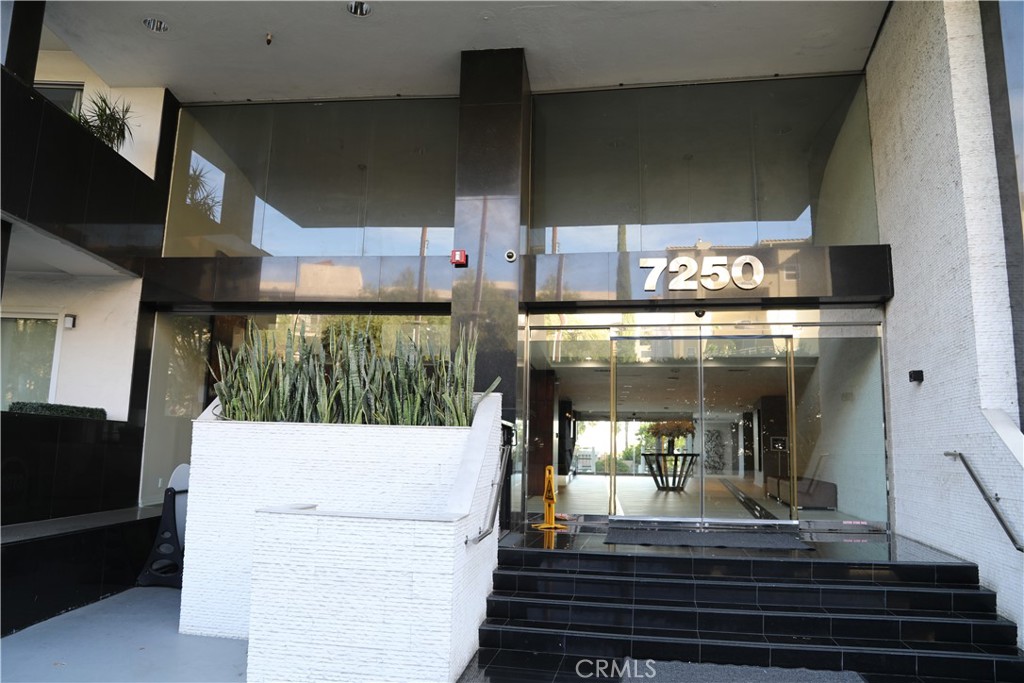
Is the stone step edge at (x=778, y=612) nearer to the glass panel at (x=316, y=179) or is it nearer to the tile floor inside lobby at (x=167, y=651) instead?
the tile floor inside lobby at (x=167, y=651)

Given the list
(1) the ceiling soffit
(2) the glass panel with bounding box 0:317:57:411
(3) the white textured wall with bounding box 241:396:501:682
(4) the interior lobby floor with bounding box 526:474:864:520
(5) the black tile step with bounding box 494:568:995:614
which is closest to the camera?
(3) the white textured wall with bounding box 241:396:501:682

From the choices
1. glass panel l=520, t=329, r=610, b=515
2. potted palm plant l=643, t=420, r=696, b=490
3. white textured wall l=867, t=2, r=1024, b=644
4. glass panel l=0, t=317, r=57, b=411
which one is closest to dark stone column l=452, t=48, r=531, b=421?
glass panel l=520, t=329, r=610, b=515

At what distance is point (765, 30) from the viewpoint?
778cm

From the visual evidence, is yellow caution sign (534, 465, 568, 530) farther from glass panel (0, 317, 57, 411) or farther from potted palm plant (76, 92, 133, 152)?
potted palm plant (76, 92, 133, 152)

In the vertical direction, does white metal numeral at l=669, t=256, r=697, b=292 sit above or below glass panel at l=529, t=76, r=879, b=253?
below

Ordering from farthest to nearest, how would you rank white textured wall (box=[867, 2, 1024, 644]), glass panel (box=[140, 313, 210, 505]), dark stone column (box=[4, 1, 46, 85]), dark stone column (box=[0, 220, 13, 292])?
glass panel (box=[140, 313, 210, 505])
dark stone column (box=[4, 1, 46, 85])
dark stone column (box=[0, 220, 13, 292])
white textured wall (box=[867, 2, 1024, 644])

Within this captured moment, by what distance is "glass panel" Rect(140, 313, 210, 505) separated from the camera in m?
8.80

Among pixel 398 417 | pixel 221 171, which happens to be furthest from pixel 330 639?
pixel 221 171

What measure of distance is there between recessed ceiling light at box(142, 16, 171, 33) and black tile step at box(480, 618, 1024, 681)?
24.6 ft

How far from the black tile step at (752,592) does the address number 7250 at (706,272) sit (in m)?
3.71

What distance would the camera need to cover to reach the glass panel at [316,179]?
8836 mm

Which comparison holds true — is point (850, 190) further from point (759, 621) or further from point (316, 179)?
point (316, 179)

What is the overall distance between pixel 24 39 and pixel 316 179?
11.3ft

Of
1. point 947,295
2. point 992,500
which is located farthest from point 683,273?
point 992,500
